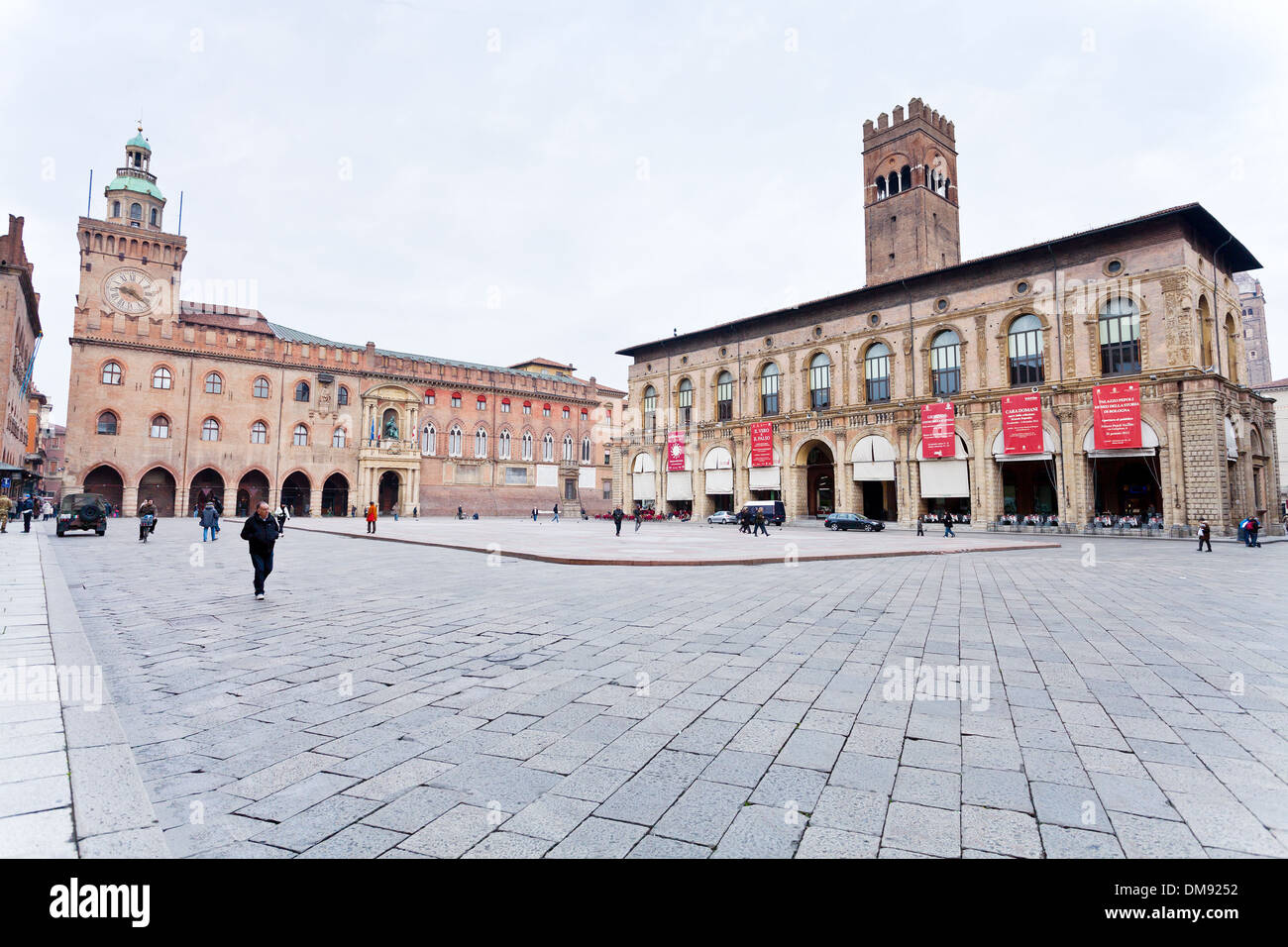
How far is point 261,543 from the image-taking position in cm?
840

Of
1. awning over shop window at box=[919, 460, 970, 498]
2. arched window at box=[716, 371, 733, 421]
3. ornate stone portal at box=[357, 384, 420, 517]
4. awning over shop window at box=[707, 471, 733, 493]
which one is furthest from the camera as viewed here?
ornate stone portal at box=[357, 384, 420, 517]

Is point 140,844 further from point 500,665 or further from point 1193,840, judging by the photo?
point 1193,840

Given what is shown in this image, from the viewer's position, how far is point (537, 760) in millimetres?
3152

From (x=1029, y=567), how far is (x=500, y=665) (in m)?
12.7

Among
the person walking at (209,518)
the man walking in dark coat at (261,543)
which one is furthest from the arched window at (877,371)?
the man walking in dark coat at (261,543)

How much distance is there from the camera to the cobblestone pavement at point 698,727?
2.47 m

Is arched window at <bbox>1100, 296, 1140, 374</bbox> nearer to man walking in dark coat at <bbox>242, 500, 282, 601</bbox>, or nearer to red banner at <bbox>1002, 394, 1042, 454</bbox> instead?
red banner at <bbox>1002, 394, 1042, 454</bbox>

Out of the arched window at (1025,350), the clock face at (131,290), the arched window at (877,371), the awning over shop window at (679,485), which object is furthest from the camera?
the awning over shop window at (679,485)

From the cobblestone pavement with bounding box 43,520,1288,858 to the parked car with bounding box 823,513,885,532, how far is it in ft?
81.0

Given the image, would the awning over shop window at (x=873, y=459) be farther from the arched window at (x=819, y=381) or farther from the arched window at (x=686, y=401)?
the arched window at (x=686, y=401)

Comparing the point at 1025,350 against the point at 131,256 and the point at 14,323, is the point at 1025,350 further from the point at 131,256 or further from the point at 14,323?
the point at 131,256

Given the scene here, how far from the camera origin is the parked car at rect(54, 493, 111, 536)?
23.7 m

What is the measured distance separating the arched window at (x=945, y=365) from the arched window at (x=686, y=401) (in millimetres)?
17551

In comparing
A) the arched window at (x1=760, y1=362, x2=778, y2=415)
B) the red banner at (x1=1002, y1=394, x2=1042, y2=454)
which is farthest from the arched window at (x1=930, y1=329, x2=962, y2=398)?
the arched window at (x1=760, y1=362, x2=778, y2=415)
